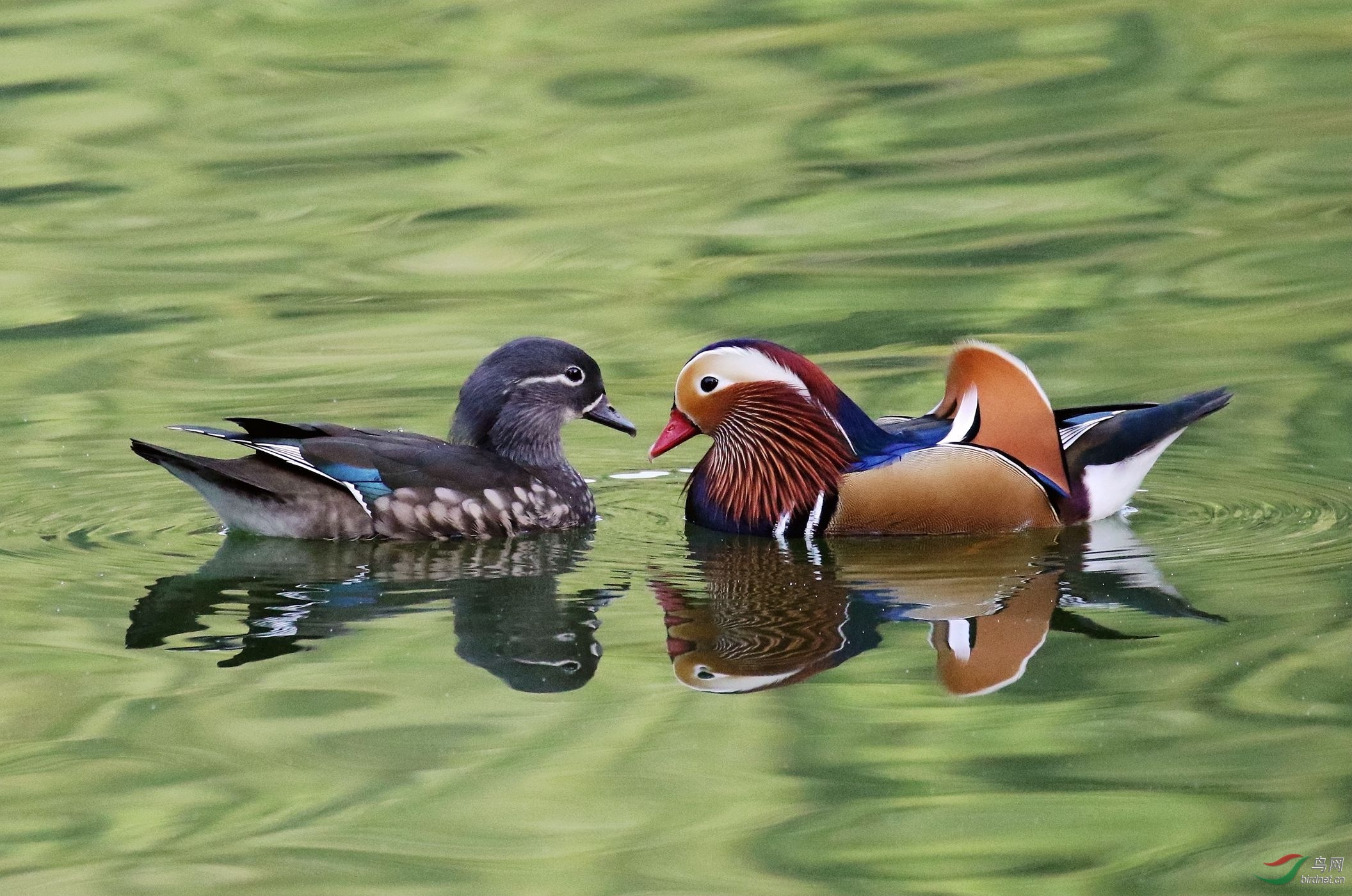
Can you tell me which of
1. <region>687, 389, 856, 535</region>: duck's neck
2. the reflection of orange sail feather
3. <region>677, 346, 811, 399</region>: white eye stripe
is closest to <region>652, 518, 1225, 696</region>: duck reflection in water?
the reflection of orange sail feather

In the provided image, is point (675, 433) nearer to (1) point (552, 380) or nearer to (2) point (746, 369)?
(2) point (746, 369)

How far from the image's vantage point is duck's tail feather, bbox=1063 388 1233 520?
339 inches

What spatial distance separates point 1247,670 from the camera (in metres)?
6.46

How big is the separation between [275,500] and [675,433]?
1.65 metres

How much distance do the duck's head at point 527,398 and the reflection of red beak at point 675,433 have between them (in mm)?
290

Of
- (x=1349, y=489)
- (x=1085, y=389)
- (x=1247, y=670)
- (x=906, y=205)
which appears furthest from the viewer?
(x=906, y=205)

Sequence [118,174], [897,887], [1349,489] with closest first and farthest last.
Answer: [897,887] → [1349,489] → [118,174]

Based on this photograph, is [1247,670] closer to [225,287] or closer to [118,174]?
[225,287]

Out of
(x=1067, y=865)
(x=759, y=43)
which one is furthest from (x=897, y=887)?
(x=759, y=43)

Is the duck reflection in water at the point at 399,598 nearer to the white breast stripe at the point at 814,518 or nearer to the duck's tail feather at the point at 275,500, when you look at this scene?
the duck's tail feather at the point at 275,500

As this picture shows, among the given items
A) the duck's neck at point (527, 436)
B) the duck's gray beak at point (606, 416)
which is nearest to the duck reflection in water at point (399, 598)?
the duck's neck at point (527, 436)

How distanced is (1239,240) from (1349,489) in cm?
501

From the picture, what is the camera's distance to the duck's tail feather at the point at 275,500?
829 centimetres

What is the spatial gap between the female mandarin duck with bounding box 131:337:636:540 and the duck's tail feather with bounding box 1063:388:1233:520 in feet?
6.57
